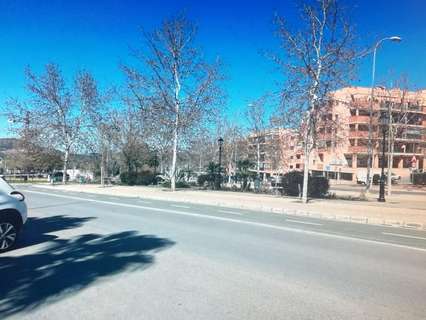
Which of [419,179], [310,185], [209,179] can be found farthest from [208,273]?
[419,179]

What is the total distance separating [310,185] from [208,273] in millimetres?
17787

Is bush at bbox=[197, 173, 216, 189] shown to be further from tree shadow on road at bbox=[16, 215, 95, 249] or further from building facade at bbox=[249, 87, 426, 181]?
tree shadow on road at bbox=[16, 215, 95, 249]

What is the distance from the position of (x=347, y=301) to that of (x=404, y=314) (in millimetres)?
653

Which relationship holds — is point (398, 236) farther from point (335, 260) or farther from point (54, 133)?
point (54, 133)

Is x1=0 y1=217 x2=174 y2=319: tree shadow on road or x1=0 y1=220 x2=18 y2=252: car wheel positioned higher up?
x1=0 y1=220 x2=18 y2=252: car wheel

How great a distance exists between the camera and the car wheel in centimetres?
732

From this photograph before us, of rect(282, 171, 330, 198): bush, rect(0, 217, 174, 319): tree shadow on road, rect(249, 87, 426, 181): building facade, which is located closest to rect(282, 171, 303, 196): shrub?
rect(282, 171, 330, 198): bush

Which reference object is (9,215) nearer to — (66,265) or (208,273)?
(66,265)

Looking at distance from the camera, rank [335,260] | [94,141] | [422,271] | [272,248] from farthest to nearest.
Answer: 1. [94,141]
2. [272,248]
3. [335,260]
4. [422,271]

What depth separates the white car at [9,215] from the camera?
24.0ft

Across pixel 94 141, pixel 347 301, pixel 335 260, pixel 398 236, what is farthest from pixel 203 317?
pixel 94 141

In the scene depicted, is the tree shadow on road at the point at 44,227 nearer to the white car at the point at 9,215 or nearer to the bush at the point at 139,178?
the white car at the point at 9,215

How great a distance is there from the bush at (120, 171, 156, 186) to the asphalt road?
25.1 m

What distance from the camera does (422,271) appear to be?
22.0 ft
